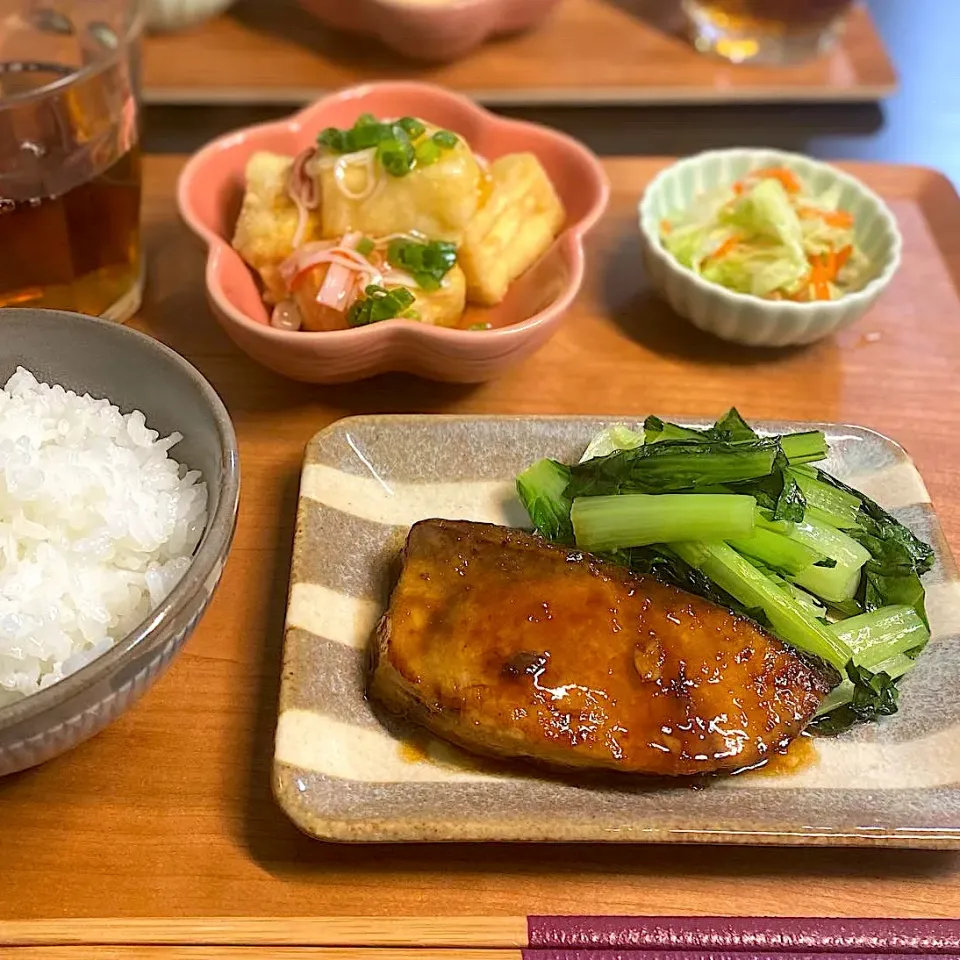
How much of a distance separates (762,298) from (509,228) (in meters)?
0.56

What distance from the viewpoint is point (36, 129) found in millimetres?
1850

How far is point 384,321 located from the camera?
6.02 feet

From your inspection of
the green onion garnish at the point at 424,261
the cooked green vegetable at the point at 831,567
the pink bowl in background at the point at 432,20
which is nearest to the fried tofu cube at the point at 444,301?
the green onion garnish at the point at 424,261

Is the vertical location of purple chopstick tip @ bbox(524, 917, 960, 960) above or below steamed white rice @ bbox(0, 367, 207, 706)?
below

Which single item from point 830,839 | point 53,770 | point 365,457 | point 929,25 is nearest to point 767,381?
point 365,457

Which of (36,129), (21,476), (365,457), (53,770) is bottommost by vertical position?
(53,770)

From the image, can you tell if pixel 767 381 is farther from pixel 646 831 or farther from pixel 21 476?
pixel 21 476

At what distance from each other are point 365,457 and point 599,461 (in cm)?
42

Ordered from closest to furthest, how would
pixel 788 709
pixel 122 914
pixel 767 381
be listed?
1. pixel 122 914
2. pixel 788 709
3. pixel 767 381

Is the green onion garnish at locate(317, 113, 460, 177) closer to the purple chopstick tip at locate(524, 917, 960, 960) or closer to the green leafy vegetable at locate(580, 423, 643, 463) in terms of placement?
the green leafy vegetable at locate(580, 423, 643, 463)

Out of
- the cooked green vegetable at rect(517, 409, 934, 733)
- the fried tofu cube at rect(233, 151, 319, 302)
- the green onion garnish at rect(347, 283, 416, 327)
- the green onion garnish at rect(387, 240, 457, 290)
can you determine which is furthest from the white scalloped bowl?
the fried tofu cube at rect(233, 151, 319, 302)

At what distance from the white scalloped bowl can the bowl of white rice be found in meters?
1.08

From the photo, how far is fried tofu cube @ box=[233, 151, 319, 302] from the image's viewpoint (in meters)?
2.00

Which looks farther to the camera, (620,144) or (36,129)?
(620,144)
